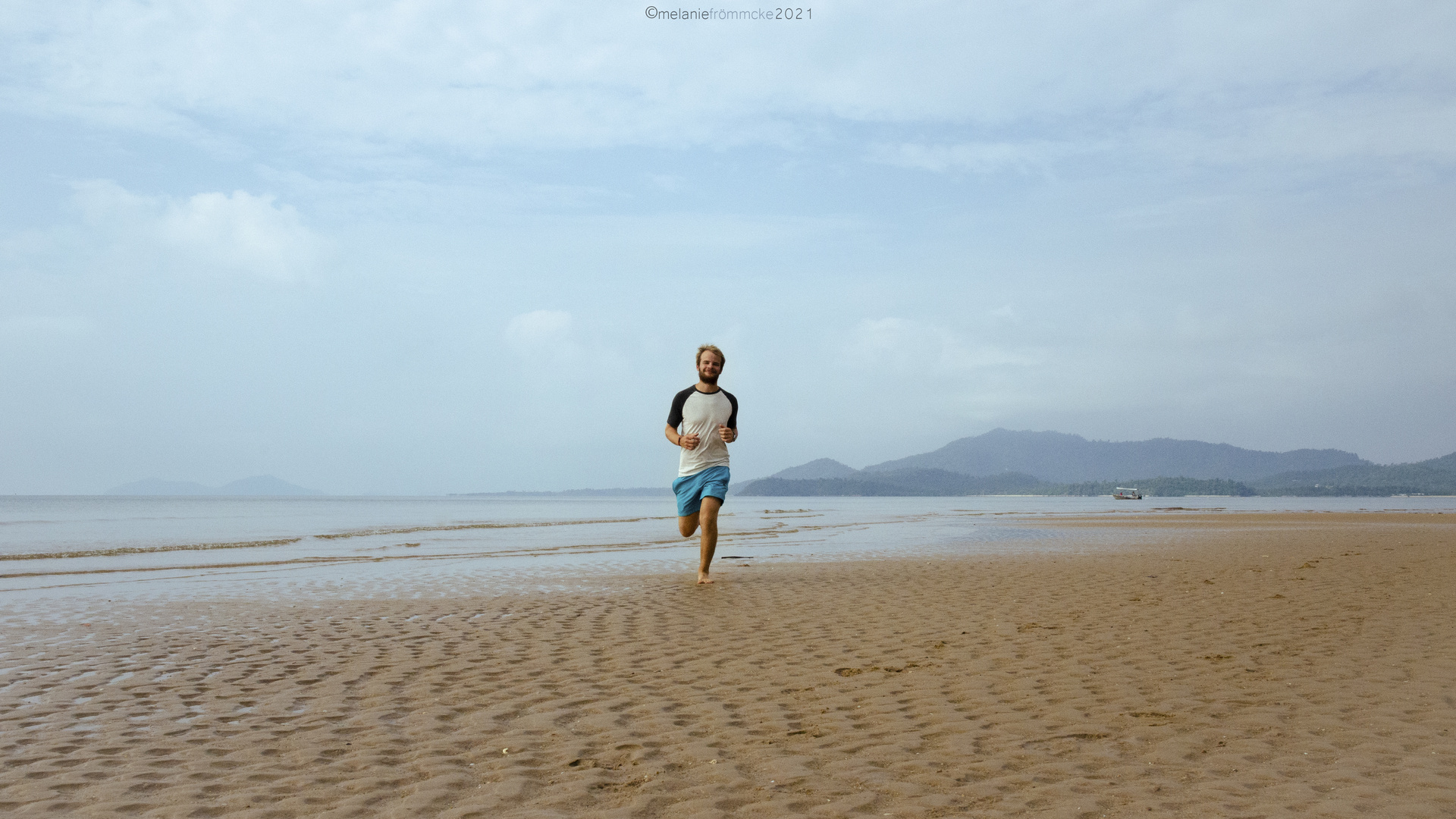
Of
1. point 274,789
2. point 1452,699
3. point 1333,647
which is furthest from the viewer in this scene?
point 1333,647

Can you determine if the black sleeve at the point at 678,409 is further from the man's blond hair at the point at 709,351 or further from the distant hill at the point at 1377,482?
the distant hill at the point at 1377,482

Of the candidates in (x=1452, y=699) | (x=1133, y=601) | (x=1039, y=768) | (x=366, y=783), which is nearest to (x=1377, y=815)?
(x=1039, y=768)

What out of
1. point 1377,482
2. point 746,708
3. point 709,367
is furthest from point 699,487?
point 1377,482

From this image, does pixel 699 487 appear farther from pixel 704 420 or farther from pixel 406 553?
pixel 406 553

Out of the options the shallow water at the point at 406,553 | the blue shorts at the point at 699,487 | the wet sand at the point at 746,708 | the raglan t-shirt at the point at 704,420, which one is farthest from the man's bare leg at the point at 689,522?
the shallow water at the point at 406,553

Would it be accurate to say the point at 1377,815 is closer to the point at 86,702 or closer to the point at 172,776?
the point at 172,776

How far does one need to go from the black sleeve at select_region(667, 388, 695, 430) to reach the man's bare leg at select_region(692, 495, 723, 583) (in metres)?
0.96

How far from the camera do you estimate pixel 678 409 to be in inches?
422

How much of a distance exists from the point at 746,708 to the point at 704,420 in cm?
570

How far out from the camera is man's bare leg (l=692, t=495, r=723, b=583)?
1066 cm

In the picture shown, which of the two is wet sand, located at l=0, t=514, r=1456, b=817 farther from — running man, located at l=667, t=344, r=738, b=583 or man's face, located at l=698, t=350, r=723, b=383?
man's face, located at l=698, t=350, r=723, b=383

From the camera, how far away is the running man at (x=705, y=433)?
10578mm

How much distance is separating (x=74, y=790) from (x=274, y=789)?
2.73ft

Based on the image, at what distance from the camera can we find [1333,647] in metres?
6.88
